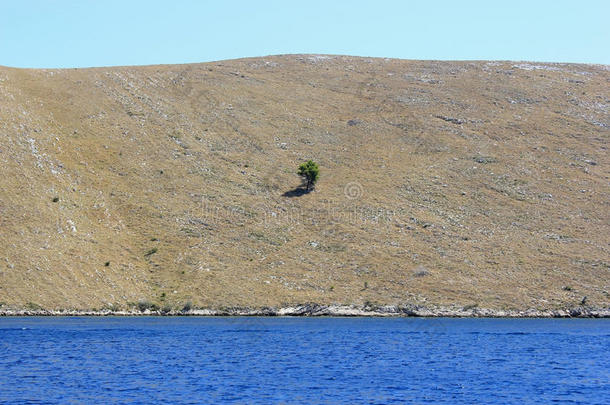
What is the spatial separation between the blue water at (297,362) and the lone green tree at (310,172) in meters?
31.9

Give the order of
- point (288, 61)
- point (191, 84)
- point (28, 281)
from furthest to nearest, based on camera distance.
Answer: point (288, 61) → point (191, 84) → point (28, 281)

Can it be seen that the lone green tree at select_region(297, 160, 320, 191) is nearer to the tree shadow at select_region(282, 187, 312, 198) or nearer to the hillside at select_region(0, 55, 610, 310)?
the tree shadow at select_region(282, 187, 312, 198)

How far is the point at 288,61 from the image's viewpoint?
14612 cm

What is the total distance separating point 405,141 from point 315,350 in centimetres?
6713

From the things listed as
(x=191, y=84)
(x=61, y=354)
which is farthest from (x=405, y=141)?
(x=61, y=354)

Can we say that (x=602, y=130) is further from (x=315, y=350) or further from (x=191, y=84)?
(x=315, y=350)

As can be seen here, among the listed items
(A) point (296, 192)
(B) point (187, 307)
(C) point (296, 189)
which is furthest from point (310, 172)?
(B) point (187, 307)

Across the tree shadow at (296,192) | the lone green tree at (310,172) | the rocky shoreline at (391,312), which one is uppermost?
the lone green tree at (310,172)

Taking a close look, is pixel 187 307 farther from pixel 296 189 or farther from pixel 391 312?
pixel 296 189

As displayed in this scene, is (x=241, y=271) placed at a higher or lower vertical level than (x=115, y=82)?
lower

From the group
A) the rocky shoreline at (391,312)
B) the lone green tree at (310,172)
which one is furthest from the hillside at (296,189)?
the lone green tree at (310,172)

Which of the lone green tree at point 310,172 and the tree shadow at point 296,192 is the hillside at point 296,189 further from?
the lone green tree at point 310,172

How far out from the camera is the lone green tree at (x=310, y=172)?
321ft

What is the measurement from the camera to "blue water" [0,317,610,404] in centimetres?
3275
